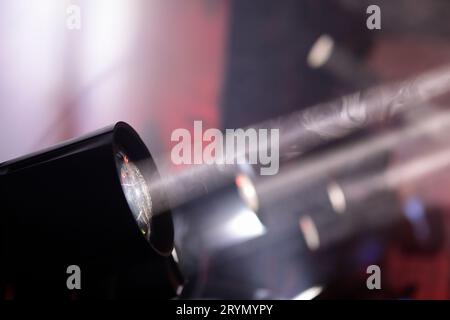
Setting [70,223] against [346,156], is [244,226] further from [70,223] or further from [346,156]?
[346,156]

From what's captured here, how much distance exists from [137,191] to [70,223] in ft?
0.40

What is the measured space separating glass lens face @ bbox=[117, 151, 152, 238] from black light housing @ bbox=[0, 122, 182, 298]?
10 mm

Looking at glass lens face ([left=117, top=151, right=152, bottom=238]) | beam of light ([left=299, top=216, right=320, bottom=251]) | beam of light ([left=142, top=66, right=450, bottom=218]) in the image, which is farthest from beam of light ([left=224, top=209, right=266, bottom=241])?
beam of light ([left=299, top=216, right=320, bottom=251])

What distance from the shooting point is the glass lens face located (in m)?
0.61

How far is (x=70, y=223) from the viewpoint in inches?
21.8

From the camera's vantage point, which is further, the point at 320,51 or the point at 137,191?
the point at 320,51

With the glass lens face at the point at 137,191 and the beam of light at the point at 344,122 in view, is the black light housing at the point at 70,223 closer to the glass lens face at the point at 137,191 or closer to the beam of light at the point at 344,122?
the glass lens face at the point at 137,191

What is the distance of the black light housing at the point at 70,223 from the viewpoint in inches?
21.3

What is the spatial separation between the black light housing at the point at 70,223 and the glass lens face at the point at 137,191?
1cm

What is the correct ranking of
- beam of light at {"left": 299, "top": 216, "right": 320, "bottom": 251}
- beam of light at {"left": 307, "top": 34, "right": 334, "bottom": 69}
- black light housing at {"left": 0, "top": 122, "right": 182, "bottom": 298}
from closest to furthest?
1. black light housing at {"left": 0, "top": 122, "right": 182, "bottom": 298}
2. beam of light at {"left": 299, "top": 216, "right": 320, "bottom": 251}
3. beam of light at {"left": 307, "top": 34, "right": 334, "bottom": 69}

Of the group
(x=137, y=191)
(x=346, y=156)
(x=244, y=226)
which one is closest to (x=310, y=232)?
(x=346, y=156)

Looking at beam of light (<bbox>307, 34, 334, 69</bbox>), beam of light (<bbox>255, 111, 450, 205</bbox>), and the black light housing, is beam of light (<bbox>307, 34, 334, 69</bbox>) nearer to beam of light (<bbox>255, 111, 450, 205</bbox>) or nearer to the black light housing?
beam of light (<bbox>255, 111, 450, 205</bbox>)

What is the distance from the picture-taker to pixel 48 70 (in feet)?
4.35
